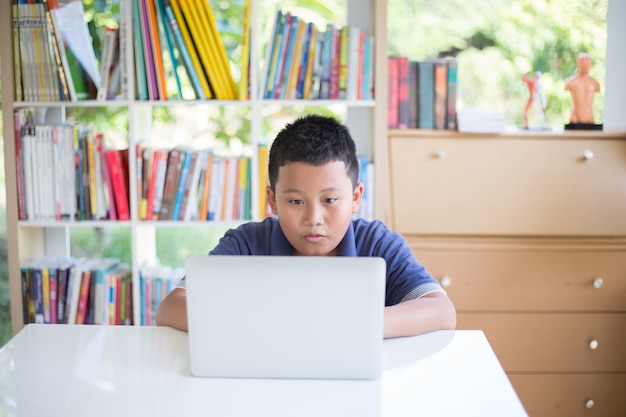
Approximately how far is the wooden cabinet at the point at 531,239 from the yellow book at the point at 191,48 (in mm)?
720

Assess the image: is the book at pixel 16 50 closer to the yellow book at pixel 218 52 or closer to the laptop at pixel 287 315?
the yellow book at pixel 218 52

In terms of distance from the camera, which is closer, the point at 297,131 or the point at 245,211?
the point at 297,131

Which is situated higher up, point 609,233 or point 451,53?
point 451,53

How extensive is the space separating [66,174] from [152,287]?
54 centimetres

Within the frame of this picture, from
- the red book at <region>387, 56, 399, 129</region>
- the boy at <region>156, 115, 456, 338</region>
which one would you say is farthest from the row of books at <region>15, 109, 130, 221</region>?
the boy at <region>156, 115, 456, 338</region>

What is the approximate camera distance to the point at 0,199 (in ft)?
10.0

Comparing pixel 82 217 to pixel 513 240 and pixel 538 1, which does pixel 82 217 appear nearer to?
pixel 513 240

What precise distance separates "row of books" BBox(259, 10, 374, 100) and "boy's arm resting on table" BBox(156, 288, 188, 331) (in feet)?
4.51

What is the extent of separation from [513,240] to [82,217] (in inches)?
63.9

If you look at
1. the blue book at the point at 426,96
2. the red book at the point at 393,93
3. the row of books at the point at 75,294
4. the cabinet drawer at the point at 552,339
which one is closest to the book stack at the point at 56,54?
the row of books at the point at 75,294

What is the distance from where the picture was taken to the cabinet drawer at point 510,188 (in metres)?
2.66

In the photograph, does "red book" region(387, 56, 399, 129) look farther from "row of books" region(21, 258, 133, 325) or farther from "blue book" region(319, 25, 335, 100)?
"row of books" region(21, 258, 133, 325)

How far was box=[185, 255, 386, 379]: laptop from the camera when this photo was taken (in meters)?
1.05

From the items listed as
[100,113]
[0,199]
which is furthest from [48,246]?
[100,113]
